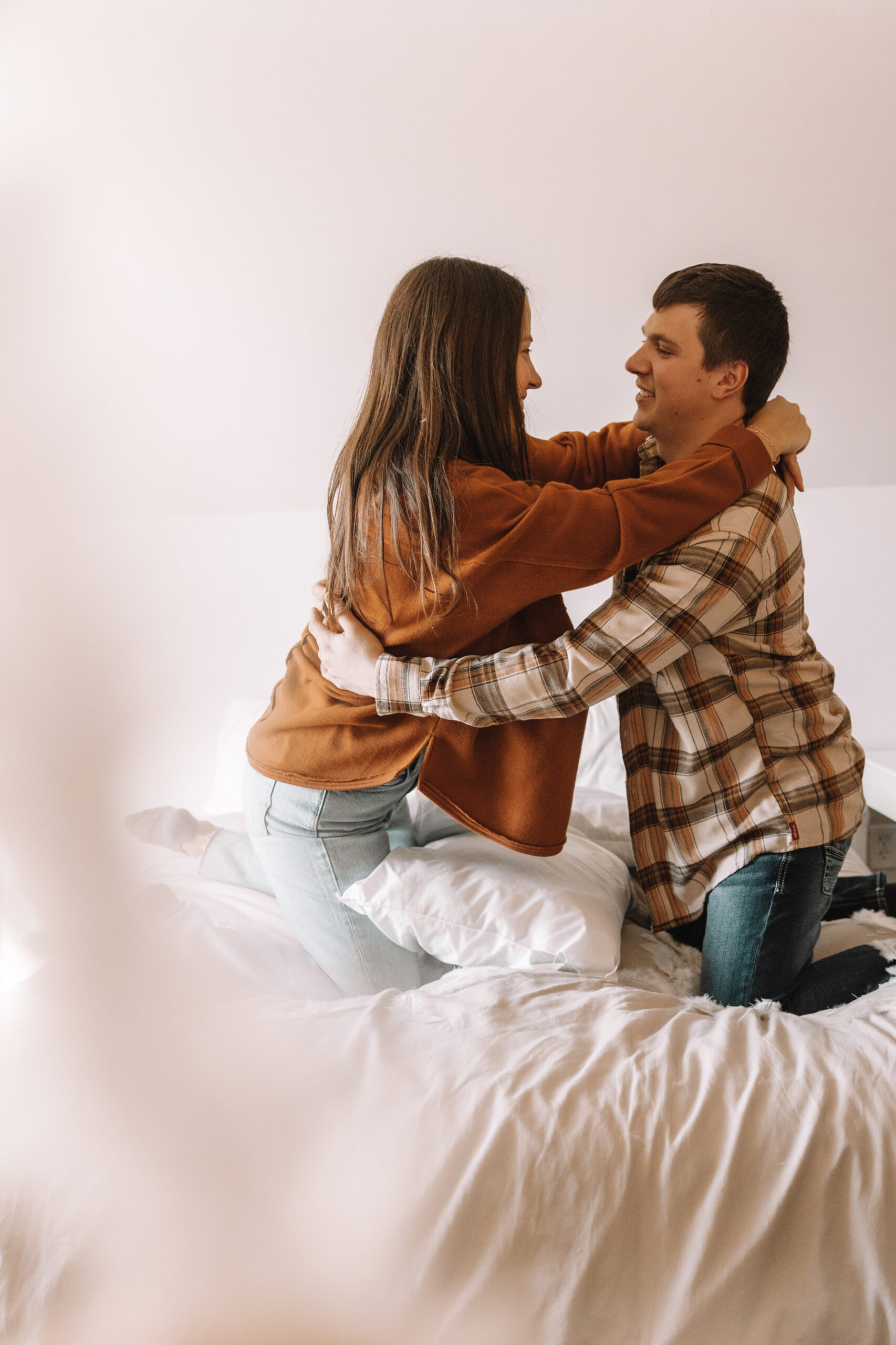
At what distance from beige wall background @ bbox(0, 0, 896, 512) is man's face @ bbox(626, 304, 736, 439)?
0.46 meters

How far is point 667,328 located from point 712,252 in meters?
0.56

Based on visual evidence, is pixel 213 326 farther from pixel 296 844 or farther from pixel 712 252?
pixel 712 252

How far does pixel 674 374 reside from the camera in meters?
1.02

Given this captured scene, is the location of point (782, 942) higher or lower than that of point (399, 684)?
lower

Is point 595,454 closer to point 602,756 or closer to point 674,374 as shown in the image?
point 674,374

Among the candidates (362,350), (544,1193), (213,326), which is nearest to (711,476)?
(213,326)

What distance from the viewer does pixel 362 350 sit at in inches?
57.4

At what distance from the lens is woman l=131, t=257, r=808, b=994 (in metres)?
0.87

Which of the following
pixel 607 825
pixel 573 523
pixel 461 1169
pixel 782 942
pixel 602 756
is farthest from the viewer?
pixel 602 756

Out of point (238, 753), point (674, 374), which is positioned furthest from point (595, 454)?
point (238, 753)

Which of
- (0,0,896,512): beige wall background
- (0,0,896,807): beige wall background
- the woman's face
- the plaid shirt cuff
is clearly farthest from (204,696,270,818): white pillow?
the woman's face

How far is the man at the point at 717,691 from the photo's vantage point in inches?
35.1

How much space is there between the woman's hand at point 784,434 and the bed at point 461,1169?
0.58 meters

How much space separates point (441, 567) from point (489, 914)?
0.40 meters
